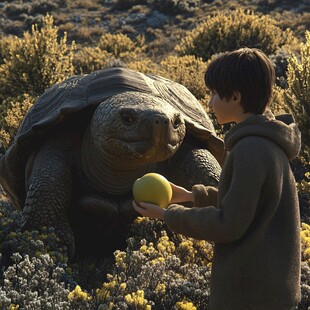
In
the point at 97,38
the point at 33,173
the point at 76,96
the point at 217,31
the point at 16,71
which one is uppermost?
the point at 97,38

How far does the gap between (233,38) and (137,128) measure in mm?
10755

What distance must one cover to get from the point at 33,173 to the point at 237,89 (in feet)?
6.45

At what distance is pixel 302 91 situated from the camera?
5.28 m

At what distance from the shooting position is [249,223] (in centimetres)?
180

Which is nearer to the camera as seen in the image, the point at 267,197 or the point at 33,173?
the point at 267,197

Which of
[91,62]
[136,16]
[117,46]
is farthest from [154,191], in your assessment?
[136,16]

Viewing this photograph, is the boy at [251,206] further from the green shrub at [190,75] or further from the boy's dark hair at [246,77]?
the green shrub at [190,75]

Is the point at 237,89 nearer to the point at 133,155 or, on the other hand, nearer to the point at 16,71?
the point at 133,155

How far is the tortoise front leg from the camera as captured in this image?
3.28m

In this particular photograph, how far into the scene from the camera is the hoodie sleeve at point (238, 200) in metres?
1.76

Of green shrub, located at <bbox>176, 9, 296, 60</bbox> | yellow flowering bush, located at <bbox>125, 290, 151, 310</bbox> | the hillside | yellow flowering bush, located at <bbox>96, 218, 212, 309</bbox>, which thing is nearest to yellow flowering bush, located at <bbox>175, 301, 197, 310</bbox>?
yellow flowering bush, located at <bbox>96, 218, 212, 309</bbox>

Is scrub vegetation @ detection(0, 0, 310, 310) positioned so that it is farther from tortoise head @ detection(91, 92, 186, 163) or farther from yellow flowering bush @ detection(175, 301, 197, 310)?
tortoise head @ detection(91, 92, 186, 163)

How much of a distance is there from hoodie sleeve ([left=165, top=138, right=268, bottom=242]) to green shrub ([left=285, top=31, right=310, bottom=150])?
3509mm

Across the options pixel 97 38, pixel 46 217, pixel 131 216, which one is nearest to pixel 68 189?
pixel 46 217
